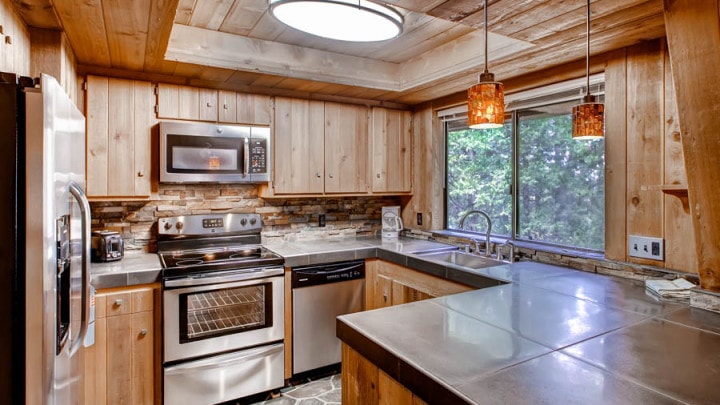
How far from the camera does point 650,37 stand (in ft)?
6.72

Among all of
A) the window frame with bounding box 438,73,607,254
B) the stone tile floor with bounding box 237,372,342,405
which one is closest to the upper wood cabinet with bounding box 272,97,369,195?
the window frame with bounding box 438,73,607,254

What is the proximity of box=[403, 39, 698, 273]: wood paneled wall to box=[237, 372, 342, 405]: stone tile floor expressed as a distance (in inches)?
75.4

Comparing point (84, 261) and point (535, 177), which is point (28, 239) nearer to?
point (84, 261)

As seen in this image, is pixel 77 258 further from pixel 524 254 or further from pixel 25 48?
pixel 524 254

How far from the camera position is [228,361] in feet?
8.37

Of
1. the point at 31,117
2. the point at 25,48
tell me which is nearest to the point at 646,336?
the point at 31,117

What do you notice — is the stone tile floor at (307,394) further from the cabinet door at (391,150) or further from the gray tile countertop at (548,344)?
the cabinet door at (391,150)

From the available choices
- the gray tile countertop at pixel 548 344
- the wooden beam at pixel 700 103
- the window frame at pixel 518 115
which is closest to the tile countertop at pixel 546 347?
the gray tile countertop at pixel 548 344

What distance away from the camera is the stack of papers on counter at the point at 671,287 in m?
1.76

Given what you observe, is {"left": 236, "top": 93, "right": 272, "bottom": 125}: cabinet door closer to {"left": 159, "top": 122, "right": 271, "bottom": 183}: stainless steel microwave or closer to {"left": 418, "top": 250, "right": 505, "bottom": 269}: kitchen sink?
{"left": 159, "top": 122, "right": 271, "bottom": 183}: stainless steel microwave

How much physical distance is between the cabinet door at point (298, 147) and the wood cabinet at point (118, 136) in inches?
34.7

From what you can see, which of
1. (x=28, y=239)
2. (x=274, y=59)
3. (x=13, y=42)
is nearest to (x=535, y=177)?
(x=274, y=59)

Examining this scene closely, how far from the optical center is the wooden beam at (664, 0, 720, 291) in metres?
1.42

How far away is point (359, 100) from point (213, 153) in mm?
1311
